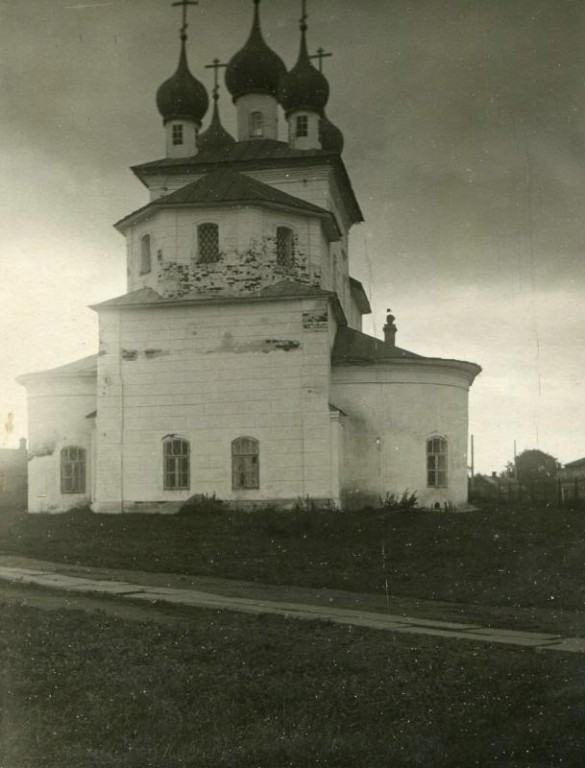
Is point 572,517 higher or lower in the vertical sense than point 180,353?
lower

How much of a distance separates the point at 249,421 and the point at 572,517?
26.5 feet

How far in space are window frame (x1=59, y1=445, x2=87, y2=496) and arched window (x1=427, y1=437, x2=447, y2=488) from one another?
9420mm

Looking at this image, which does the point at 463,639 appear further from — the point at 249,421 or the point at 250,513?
the point at 249,421

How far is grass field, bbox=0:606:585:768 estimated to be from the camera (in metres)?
5.51

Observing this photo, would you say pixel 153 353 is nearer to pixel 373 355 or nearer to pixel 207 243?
pixel 207 243

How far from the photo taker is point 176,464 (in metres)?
23.5

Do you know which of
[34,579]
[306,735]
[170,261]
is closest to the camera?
[306,735]

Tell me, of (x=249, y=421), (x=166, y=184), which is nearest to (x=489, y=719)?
(x=249, y=421)

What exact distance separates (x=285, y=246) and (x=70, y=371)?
6996mm

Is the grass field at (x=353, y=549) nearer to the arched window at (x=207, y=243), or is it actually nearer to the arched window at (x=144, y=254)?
the arched window at (x=207, y=243)

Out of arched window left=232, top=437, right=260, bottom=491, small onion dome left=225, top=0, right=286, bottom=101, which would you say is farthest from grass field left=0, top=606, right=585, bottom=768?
small onion dome left=225, top=0, right=286, bottom=101

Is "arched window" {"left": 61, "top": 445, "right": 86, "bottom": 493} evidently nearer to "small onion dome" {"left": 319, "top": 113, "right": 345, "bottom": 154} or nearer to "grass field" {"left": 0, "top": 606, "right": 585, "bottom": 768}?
"small onion dome" {"left": 319, "top": 113, "right": 345, "bottom": 154}

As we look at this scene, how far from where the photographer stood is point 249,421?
23.2 metres

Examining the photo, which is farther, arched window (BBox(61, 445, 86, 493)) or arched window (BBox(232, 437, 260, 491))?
arched window (BBox(61, 445, 86, 493))
